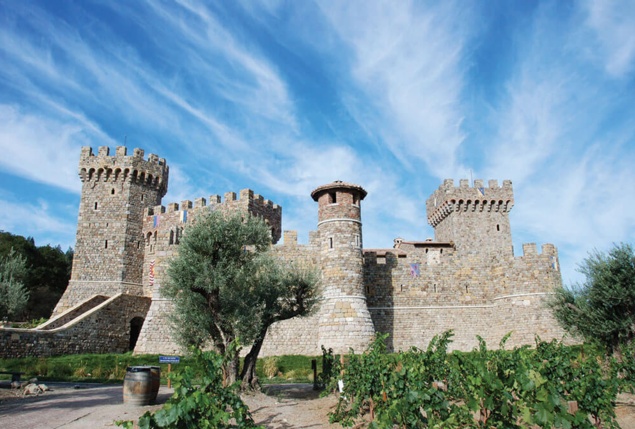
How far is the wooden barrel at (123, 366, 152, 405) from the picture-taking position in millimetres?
10078

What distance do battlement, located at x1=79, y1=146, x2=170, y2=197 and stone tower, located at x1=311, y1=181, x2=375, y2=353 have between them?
546 inches

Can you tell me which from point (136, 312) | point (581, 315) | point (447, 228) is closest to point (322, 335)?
point (581, 315)

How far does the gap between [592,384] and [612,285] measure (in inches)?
303

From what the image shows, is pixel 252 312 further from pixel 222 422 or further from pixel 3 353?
pixel 3 353

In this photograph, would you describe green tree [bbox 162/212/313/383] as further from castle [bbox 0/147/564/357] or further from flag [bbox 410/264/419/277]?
flag [bbox 410/264/419/277]

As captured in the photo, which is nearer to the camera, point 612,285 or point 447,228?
point 612,285

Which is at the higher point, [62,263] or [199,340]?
[62,263]

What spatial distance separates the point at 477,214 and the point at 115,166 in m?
24.5

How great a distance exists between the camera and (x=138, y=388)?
1010 centimetres

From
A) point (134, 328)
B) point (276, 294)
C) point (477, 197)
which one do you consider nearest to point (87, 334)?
point (134, 328)

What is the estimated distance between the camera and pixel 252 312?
1288 cm

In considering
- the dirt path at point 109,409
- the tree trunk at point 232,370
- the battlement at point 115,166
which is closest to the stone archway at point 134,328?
the battlement at point 115,166

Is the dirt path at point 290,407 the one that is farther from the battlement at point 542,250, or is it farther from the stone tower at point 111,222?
the stone tower at point 111,222

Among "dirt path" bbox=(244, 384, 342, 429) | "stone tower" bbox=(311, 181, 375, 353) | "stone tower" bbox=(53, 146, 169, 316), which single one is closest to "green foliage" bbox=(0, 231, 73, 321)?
"stone tower" bbox=(53, 146, 169, 316)
